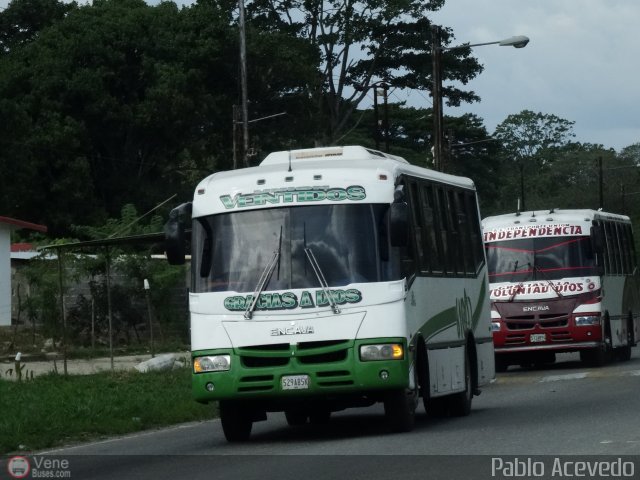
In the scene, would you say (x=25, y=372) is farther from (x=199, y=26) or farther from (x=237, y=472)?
(x=199, y=26)

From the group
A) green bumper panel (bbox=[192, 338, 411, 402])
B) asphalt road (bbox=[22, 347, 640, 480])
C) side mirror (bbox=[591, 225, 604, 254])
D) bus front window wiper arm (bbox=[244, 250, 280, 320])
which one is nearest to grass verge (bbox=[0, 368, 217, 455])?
asphalt road (bbox=[22, 347, 640, 480])

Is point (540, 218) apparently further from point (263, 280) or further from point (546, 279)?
point (263, 280)

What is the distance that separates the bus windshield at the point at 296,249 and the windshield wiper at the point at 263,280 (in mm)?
15

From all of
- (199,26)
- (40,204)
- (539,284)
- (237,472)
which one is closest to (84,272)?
(539,284)

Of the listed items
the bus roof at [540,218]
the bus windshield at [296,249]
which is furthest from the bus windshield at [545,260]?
the bus windshield at [296,249]

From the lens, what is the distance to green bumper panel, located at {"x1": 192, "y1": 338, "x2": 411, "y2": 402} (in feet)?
49.7

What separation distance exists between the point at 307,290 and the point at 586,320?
13833 mm

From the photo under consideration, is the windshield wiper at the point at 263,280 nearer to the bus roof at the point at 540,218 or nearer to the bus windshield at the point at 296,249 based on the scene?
the bus windshield at the point at 296,249

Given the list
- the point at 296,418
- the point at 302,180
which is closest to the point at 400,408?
the point at 302,180

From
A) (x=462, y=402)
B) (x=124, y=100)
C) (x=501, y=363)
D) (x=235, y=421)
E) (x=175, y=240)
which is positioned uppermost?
(x=124, y=100)

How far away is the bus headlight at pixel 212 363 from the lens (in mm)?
15516

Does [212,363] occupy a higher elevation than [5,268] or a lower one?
lower

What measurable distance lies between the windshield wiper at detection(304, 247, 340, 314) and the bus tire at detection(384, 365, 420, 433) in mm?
1126

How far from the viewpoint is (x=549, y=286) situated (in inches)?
1121
